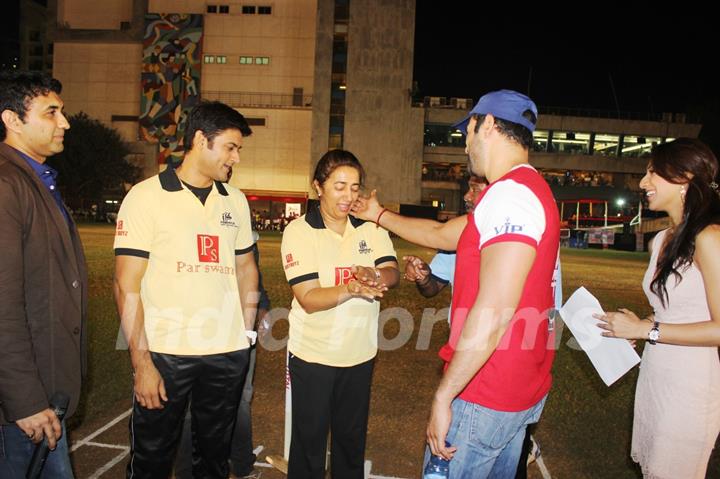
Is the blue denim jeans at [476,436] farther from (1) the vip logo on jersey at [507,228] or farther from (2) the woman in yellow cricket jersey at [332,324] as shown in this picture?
(2) the woman in yellow cricket jersey at [332,324]

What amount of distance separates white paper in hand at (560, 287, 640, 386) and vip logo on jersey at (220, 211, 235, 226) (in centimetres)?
229

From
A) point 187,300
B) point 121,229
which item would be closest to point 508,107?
point 187,300

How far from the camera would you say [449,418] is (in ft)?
7.48

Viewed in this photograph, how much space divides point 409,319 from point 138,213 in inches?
335

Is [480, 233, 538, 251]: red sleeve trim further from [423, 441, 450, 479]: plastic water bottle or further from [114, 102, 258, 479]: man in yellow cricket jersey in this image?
[114, 102, 258, 479]: man in yellow cricket jersey

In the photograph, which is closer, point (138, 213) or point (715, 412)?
point (715, 412)

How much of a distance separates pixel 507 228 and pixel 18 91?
2.67 m

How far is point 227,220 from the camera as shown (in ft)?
12.6

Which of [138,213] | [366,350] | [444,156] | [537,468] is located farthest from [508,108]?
[444,156]

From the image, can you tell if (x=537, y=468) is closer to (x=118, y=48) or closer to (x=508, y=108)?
(x=508, y=108)

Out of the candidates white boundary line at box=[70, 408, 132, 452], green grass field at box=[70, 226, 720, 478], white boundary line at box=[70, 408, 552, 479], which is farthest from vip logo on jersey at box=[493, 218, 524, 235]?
white boundary line at box=[70, 408, 132, 452]

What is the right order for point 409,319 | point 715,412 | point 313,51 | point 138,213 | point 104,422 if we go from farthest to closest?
point 313,51 < point 409,319 < point 104,422 < point 138,213 < point 715,412

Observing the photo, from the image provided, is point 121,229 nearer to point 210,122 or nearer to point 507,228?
point 210,122

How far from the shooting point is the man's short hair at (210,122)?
374 centimetres
